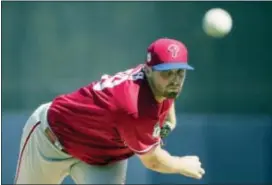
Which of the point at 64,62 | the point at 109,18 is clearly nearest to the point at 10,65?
the point at 64,62

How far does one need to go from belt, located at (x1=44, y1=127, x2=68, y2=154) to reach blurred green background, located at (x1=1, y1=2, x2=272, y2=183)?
2583 millimetres

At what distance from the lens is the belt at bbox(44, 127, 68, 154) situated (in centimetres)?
442

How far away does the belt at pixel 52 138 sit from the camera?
4422mm

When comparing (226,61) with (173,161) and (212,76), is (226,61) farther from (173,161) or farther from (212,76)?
(173,161)

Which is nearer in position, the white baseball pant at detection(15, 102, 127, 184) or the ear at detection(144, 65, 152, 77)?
the ear at detection(144, 65, 152, 77)

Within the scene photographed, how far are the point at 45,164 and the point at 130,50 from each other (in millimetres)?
2741

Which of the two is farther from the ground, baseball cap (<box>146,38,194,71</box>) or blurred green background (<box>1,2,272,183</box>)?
baseball cap (<box>146,38,194,71</box>)

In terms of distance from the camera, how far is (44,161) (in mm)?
4496

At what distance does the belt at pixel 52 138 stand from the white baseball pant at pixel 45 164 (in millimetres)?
11

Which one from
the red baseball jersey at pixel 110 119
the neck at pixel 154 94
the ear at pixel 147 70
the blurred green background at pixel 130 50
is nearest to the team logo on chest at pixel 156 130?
the red baseball jersey at pixel 110 119

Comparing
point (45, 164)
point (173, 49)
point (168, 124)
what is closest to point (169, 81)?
point (173, 49)

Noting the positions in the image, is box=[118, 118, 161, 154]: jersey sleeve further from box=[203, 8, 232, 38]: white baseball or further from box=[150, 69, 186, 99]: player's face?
box=[203, 8, 232, 38]: white baseball

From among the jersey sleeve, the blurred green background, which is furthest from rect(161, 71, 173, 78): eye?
the blurred green background

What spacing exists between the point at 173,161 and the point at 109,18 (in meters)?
2.96
